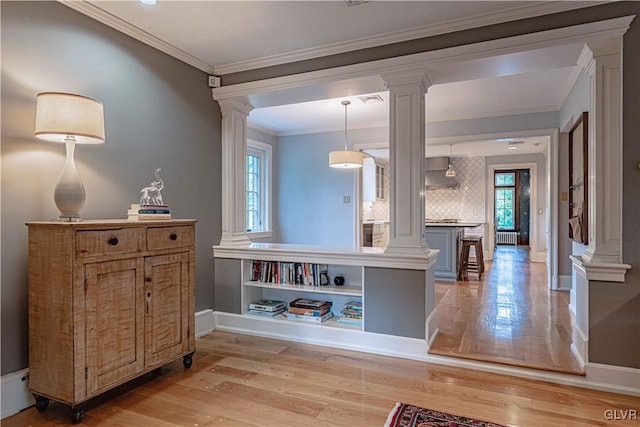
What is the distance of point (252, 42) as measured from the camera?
302 cm

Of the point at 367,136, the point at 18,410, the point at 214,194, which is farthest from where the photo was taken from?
the point at 367,136

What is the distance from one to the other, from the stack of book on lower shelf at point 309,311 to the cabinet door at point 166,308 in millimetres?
979

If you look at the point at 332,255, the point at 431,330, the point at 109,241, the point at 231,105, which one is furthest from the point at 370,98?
the point at 109,241

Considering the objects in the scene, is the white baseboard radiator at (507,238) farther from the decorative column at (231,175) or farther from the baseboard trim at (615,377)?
the decorative column at (231,175)

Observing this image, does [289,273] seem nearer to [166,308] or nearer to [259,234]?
[166,308]

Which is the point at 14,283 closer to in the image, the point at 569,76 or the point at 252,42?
the point at 252,42

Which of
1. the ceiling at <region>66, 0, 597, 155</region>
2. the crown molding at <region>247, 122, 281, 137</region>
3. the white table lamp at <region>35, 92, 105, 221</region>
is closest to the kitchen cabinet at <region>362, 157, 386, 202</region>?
the crown molding at <region>247, 122, 281, 137</region>

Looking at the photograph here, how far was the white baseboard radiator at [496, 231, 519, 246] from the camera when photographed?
10977 millimetres

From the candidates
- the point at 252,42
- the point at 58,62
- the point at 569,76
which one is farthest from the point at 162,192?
the point at 569,76

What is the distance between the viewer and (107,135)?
2.63 metres

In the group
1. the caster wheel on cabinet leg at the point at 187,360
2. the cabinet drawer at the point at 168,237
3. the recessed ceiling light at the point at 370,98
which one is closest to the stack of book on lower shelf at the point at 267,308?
the caster wheel on cabinet leg at the point at 187,360

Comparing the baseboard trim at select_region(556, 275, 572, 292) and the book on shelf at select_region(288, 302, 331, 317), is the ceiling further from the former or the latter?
the baseboard trim at select_region(556, 275, 572, 292)

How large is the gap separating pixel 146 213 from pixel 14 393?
4.09ft

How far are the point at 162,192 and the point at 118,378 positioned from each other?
4.80ft
